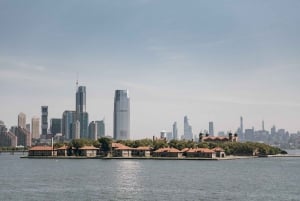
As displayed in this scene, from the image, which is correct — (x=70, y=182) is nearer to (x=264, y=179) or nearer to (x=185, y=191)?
(x=185, y=191)

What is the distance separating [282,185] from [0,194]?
49.7 meters

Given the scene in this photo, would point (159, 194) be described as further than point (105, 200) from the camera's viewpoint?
Yes

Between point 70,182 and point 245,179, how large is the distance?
3545cm

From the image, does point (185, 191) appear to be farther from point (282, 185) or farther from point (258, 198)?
point (282, 185)

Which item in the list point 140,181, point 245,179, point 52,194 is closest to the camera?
point 52,194

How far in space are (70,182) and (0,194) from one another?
18.8 metres

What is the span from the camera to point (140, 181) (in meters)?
95.4

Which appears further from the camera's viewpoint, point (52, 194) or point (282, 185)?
point (282, 185)

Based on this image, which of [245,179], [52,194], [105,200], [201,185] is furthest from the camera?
[245,179]

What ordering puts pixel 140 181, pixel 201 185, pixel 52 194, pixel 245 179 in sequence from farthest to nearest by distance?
1. pixel 245 179
2. pixel 140 181
3. pixel 201 185
4. pixel 52 194

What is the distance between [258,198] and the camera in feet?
239

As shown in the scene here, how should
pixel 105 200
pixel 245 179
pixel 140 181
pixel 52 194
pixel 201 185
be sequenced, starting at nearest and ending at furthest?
pixel 105 200, pixel 52 194, pixel 201 185, pixel 140 181, pixel 245 179

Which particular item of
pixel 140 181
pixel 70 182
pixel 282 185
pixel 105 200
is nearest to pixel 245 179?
pixel 282 185

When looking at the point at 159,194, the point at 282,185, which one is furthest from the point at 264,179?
the point at 159,194
